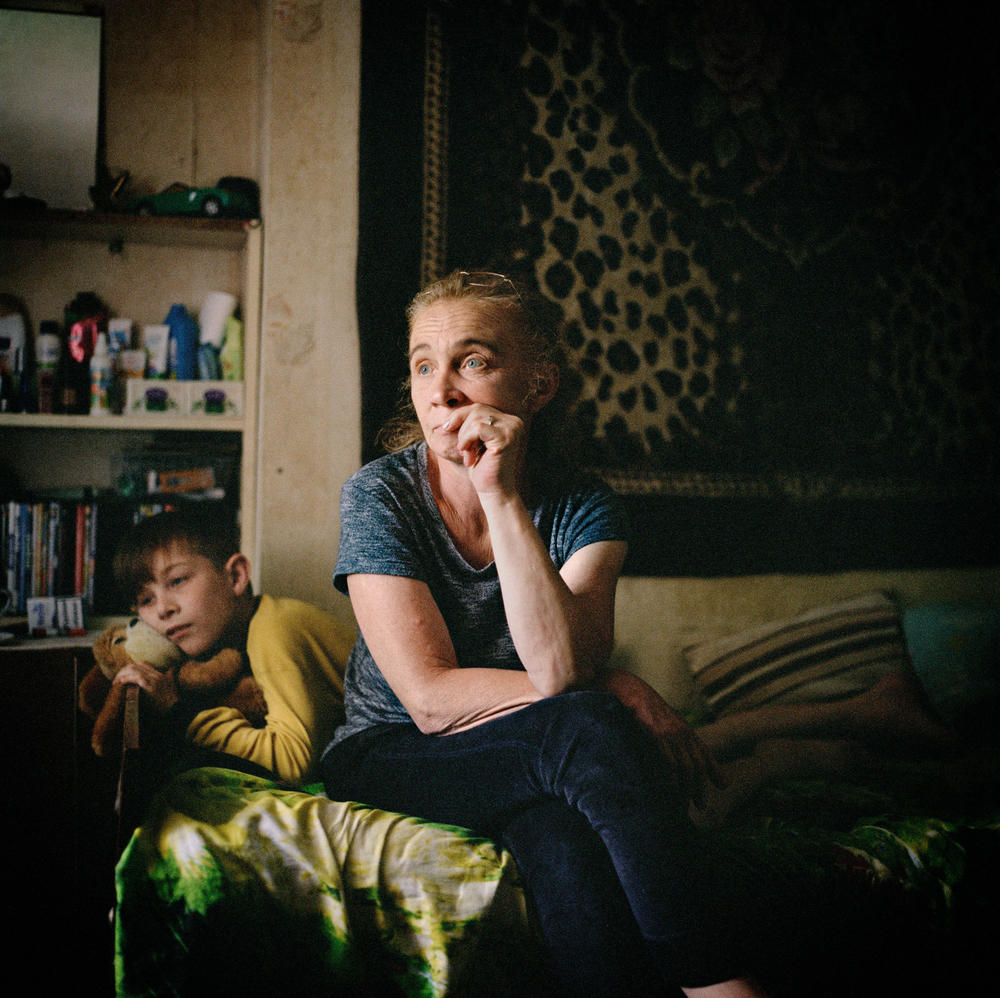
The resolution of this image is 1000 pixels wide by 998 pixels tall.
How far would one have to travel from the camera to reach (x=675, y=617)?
58.5 inches

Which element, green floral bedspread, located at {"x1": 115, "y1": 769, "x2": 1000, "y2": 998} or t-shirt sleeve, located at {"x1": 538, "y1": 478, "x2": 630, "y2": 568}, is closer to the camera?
green floral bedspread, located at {"x1": 115, "y1": 769, "x2": 1000, "y2": 998}

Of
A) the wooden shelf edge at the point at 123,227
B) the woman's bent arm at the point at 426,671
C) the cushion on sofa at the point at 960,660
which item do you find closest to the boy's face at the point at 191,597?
the woman's bent arm at the point at 426,671

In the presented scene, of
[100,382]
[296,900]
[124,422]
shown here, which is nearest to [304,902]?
[296,900]

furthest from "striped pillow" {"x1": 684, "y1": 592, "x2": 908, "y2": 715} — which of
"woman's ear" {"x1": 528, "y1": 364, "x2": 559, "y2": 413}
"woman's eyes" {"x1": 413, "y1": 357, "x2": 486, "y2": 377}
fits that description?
"woman's eyes" {"x1": 413, "y1": 357, "x2": 486, "y2": 377}

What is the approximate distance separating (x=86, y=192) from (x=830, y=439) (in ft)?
5.14

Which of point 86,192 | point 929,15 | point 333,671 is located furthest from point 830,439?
point 86,192

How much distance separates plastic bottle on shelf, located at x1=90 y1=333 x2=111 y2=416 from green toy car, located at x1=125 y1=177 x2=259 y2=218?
29cm

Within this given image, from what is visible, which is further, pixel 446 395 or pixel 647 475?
pixel 647 475

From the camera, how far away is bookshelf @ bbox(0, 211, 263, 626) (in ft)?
4.77

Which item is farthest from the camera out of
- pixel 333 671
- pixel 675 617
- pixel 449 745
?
pixel 675 617

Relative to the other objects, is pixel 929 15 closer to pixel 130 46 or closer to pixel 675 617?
pixel 675 617

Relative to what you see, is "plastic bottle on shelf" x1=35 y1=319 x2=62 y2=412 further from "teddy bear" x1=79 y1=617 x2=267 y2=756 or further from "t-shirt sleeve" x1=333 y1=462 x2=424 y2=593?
"t-shirt sleeve" x1=333 y1=462 x2=424 y2=593

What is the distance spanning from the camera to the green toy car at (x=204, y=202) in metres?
1.50

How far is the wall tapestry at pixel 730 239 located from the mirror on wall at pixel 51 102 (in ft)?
2.02
